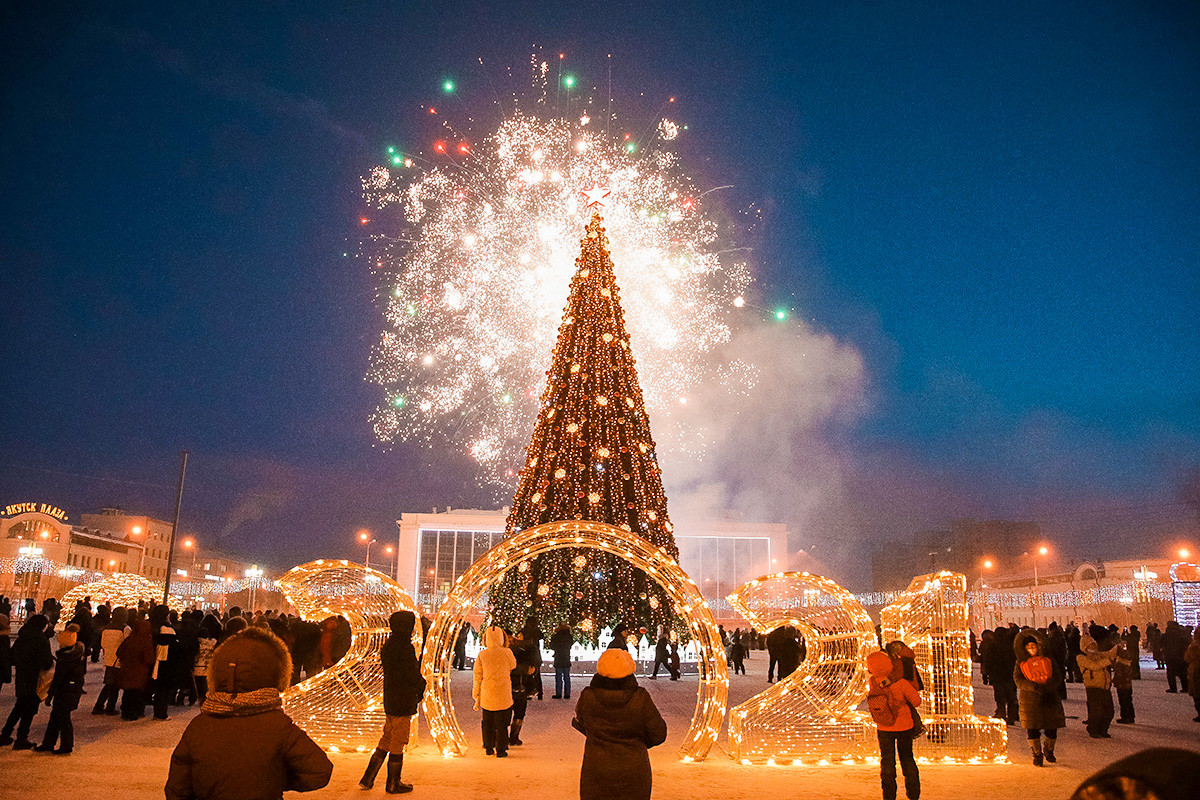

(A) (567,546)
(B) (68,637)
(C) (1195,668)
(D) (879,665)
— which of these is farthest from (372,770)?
(C) (1195,668)

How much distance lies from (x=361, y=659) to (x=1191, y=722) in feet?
43.6

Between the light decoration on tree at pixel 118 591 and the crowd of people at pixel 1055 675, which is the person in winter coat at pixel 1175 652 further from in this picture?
the light decoration on tree at pixel 118 591

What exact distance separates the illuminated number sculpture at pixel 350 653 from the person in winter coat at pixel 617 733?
592 cm

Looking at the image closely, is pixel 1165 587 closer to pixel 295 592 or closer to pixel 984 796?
pixel 984 796

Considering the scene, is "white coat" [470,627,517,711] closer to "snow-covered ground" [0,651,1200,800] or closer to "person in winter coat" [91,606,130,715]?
"snow-covered ground" [0,651,1200,800]

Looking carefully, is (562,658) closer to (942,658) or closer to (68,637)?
(942,658)

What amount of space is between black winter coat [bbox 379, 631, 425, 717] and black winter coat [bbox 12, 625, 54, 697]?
162 inches

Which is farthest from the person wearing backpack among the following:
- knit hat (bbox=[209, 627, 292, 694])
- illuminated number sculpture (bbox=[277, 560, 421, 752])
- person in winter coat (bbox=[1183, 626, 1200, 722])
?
person in winter coat (bbox=[1183, 626, 1200, 722])

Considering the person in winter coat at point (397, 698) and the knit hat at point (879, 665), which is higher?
the knit hat at point (879, 665)

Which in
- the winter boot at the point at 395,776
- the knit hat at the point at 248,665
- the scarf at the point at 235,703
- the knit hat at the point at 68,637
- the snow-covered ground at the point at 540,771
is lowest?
the snow-covered ground at the point at 540,771

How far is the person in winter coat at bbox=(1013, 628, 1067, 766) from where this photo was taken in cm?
926

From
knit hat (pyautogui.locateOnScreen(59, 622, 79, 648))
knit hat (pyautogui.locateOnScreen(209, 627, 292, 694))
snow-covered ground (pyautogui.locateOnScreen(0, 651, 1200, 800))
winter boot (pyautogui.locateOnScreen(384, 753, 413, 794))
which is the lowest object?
snow-covered ground (pyautogui.locateOnScreen(0, 651, 1200, 800))

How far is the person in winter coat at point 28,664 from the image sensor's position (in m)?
9.00

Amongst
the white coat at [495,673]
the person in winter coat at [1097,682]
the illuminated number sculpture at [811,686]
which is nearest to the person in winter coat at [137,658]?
the white coat at [495,673]
